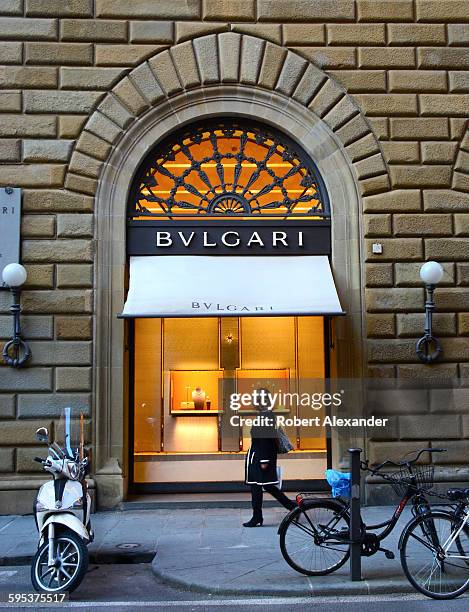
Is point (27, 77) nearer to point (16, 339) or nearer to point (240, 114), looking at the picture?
point (240, 114)

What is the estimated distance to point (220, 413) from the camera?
11297mm

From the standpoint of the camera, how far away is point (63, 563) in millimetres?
6316

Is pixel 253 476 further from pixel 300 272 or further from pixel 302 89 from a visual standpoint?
pixel 302 89

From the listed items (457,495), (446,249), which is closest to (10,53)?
(446,249)

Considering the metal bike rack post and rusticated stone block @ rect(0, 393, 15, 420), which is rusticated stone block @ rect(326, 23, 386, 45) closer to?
the metal bike rack post

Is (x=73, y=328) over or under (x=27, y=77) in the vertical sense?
under

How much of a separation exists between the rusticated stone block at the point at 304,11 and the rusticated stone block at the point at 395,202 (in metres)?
2.88

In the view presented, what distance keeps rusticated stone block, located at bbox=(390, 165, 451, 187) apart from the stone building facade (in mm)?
23

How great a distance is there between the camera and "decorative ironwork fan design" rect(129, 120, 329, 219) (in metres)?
10.8

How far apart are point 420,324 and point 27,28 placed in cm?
752

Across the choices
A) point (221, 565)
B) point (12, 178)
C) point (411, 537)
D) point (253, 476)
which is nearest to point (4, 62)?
point (12, 178)

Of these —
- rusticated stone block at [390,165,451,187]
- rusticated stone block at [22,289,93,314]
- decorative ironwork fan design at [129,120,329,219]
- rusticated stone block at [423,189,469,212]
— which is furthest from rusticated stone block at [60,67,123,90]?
rusticated stone block at [423,189,469,212]

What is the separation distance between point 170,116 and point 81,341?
376 cm

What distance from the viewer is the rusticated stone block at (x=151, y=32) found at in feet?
34.5
